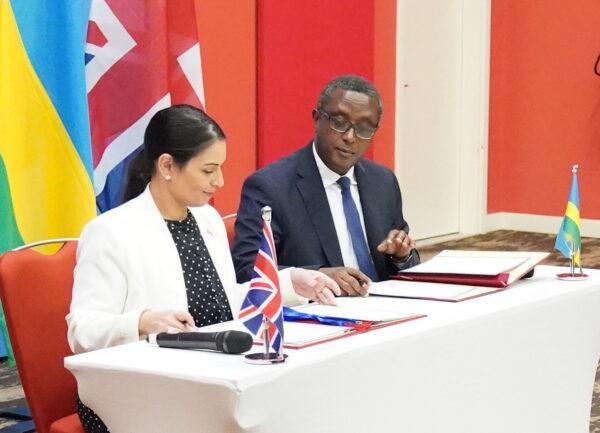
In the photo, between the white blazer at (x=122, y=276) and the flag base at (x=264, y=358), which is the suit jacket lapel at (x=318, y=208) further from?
the flag base at (x=264, y=358)

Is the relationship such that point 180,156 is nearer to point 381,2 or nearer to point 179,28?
point 179,28

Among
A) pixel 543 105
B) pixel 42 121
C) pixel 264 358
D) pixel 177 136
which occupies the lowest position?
pixel 543 105

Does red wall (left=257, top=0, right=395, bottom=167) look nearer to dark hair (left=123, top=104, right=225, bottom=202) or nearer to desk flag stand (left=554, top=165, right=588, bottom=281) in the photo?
desk flag stand (left=554, top=165, right=588, bottom=281)

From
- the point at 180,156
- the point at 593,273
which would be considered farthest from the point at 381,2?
the point at 180,156

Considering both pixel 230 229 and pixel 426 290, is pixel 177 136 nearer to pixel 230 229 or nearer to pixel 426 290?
pixel 230 229

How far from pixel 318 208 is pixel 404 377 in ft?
3.30

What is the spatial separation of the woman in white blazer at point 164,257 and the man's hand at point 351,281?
0.06 metres

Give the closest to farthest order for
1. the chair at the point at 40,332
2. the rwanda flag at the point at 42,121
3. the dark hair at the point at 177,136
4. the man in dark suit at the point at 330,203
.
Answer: the chair at the point at 40,332 → the dark hair at the point at 177,136 → the man in dark suit at the point at 330,203 → the rwanda flag at the point at 42,121

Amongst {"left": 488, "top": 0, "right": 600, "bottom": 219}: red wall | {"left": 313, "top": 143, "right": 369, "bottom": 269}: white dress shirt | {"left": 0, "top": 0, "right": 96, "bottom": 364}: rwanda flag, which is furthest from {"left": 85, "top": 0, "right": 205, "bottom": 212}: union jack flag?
{"left": 488, "top": 0, "right": 600, "bottom": 219}: red wall

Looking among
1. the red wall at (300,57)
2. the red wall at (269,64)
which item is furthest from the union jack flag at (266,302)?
the red wall at (300,57)

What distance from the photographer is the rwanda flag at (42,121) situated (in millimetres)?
3949

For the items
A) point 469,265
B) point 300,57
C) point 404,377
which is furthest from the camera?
point 300,57

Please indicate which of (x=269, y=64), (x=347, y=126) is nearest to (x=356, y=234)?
(x=347, y=126)

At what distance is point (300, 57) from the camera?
640 cm
